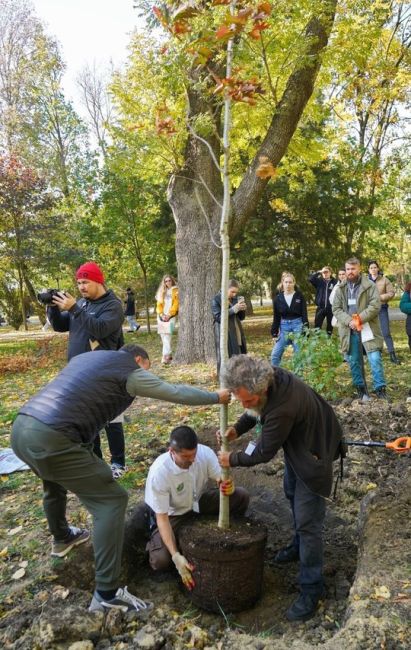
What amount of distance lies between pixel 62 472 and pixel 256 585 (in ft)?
4.74

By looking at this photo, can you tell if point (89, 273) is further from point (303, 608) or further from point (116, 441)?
point (303, 608)

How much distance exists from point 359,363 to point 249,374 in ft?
14.3

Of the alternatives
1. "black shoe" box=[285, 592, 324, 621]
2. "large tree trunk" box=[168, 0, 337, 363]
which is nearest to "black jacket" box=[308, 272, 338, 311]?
"large tree trunk" box=[168, 0, 337, 363]

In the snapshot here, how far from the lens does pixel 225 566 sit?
3.01 m

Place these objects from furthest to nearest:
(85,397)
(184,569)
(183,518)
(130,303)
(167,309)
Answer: (130,303)
(167,309)
(183,518)
(184,569)
(85,397)

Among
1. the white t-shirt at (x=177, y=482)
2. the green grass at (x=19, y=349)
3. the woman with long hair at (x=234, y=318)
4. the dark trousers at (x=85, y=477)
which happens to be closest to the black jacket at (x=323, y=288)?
the woman with long hair at (x=234, y=318)

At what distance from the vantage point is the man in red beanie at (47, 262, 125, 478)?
398cm

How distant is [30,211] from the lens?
16.3 metres

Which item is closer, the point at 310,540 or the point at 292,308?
the point at 310,540

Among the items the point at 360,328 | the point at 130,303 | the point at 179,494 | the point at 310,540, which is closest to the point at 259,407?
the point at 310,540

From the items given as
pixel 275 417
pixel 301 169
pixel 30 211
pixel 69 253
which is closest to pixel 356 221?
pixel 301 169

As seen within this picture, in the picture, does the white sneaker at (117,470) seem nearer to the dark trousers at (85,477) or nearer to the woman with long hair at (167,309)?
the dark trousers at (85,477)

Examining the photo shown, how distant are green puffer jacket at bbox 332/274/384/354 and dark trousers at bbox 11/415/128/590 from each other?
4.58 metres

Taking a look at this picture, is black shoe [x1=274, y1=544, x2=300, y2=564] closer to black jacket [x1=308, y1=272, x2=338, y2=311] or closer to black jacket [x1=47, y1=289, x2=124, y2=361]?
black jacket [x1=47, y1=289, x2=124, y2=361]
